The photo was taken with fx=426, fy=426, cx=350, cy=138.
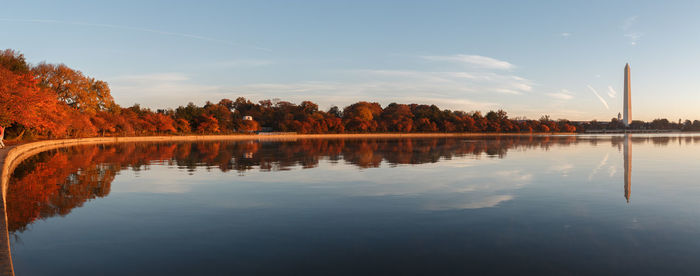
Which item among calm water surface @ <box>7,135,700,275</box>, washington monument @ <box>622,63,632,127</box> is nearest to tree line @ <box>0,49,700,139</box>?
calm water surface @ <box>7,135,700,275</box>

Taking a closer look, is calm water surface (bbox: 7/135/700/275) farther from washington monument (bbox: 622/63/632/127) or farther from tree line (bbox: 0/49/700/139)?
washington monument (bbox: 622/63/632/127)

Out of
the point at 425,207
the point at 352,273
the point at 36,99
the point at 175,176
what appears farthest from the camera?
the point at 36,99

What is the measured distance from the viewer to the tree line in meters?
42.4

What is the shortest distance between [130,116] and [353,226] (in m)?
97.8

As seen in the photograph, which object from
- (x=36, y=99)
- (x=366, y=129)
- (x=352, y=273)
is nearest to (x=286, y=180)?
(x=352, y=273)

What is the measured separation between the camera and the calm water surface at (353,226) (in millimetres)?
7898

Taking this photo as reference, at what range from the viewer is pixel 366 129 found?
15438 cm

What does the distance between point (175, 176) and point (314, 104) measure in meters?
149

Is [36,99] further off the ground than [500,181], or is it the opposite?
[36,99]

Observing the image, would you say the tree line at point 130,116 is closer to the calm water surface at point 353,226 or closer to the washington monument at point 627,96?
the calm water surface at point 353,226

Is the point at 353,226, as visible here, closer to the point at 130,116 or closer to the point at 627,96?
the point at 130,116

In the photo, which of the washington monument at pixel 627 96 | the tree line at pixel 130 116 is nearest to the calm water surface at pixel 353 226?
the tree line at pixel 130 116

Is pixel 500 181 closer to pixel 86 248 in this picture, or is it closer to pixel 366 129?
pixel 86 248

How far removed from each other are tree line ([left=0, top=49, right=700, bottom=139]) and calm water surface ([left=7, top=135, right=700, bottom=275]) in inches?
1156
